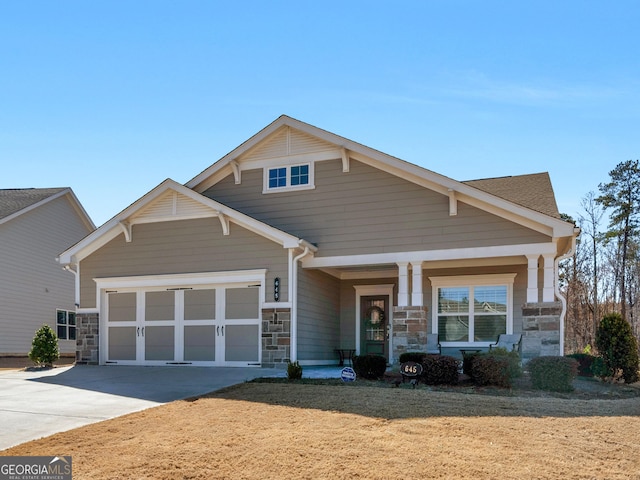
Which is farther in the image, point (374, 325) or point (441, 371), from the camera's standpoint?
point (374, 325)

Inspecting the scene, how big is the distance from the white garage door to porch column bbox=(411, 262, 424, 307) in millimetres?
3779

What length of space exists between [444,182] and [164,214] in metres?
7.24

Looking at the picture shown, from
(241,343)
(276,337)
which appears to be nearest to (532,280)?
(276,337)

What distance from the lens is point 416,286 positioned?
45.7 ft

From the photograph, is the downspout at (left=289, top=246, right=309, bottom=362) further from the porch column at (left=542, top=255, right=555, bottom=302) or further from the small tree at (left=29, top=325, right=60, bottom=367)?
the small tree at (left=29, top=325, right=60, bottom=367)

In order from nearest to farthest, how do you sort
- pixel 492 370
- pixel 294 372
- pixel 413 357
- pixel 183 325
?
pixel 492 370 < pixel 413 357 < pixel 294 372 < pixel 183 325

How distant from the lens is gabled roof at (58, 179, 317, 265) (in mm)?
14609

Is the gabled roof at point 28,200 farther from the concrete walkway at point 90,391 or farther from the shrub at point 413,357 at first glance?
the shrub at point 413,357

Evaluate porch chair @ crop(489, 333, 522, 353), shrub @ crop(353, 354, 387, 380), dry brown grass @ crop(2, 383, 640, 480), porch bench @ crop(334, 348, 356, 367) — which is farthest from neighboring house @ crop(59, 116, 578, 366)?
dry brown grass @ crop(2, 383, 640, 480)

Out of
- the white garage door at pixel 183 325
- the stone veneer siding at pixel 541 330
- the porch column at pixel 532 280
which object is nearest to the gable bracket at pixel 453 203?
the porch column at pixel 532 280

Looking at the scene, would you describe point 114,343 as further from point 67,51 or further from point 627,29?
point 627,29

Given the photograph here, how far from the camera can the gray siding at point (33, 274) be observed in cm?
2116

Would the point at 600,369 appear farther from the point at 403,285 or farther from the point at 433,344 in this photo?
the point at 403,285

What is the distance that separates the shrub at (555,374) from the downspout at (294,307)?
17.8 feet
